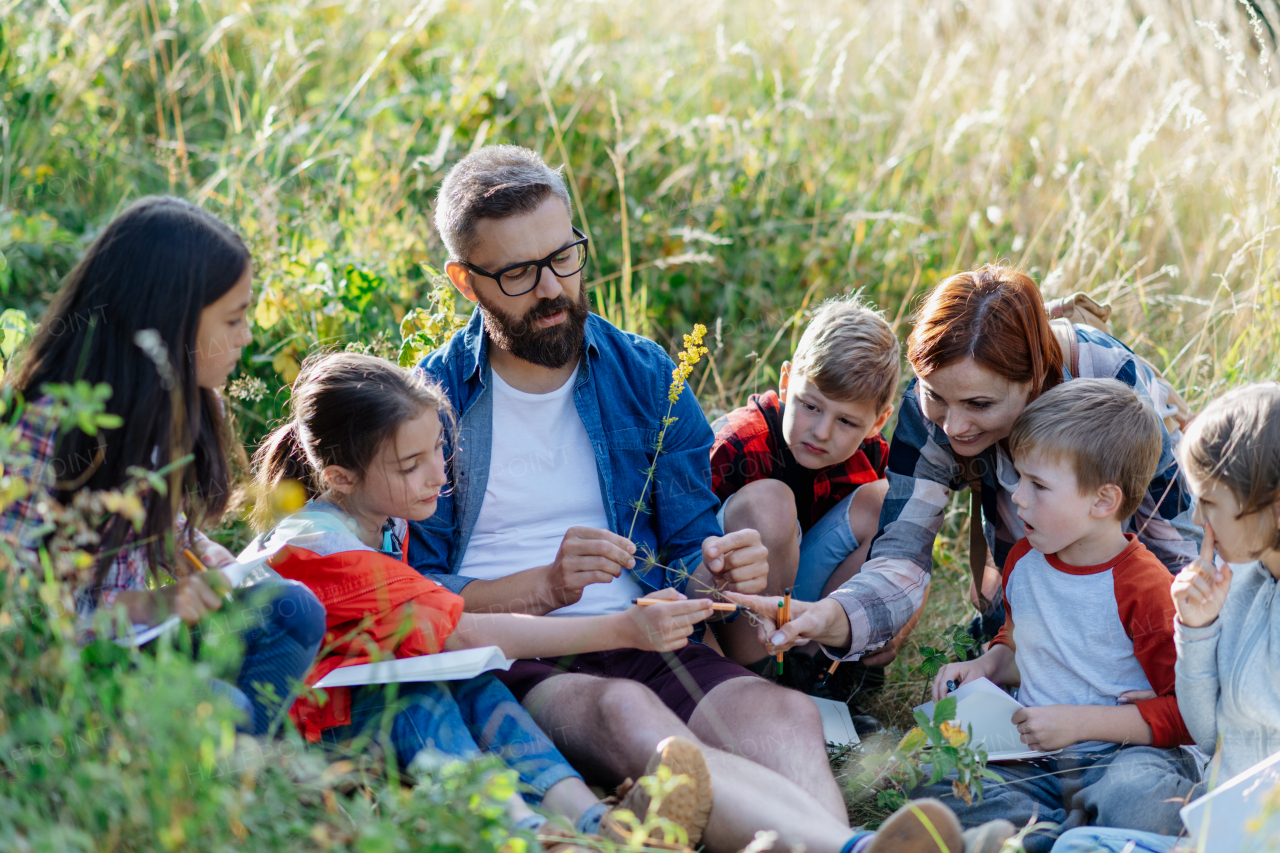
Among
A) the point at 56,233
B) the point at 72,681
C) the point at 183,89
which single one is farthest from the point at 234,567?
the point at 183,89

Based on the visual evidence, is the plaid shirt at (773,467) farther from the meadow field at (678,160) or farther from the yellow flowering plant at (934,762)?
the yellow flowering plant at (934,762)

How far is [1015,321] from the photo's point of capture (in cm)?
265

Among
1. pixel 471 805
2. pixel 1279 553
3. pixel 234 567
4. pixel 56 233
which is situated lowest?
pixel 1279 553

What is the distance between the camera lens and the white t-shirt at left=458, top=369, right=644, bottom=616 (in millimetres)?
2820

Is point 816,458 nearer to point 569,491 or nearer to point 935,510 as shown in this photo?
point 935,510

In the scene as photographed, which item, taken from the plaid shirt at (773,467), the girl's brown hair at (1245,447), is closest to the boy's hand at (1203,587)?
the girl's brown hair at (1245,447)

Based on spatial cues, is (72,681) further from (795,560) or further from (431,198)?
(431,198)

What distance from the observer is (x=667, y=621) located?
237 cm

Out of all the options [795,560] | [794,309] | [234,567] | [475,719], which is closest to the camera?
[234,567]

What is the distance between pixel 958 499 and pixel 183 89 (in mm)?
4388

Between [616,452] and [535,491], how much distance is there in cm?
25

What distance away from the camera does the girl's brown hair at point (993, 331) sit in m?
2.64

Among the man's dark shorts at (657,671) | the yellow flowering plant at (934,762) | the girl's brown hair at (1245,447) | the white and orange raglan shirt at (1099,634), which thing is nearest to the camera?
the girl's brown hair at (1245,447)

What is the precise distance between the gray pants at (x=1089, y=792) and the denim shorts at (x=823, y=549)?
0.78 metres
